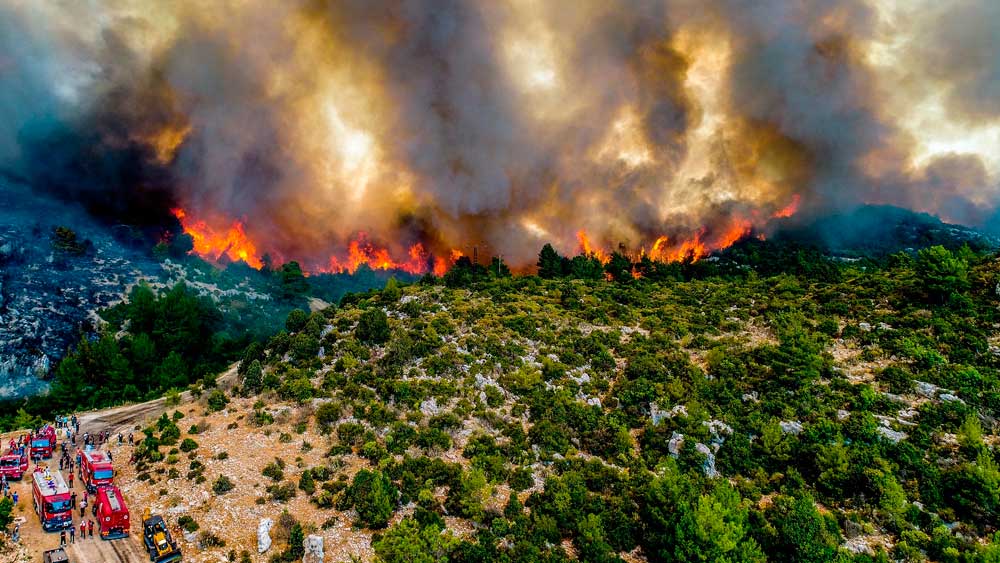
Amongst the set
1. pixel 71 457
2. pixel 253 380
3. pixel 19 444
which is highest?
pixel 253 380

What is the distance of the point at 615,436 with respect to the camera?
52.9m

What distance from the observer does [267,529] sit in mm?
39500

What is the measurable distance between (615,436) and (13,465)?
58.0 meters

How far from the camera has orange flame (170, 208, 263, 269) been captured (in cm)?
14300

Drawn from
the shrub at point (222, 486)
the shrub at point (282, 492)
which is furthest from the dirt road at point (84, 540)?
the shrub at point (282, 492)

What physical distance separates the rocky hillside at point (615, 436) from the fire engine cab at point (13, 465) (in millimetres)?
10350

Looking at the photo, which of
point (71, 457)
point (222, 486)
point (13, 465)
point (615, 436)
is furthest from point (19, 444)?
point (615, 436)

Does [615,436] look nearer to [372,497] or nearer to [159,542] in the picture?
[372,497]

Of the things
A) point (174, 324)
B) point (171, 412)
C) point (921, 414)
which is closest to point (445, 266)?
point (174, 324)

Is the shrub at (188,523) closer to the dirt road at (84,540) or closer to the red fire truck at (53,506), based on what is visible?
the dirt road at (84,540)

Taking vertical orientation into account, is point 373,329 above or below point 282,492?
above

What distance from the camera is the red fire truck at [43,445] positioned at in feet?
167

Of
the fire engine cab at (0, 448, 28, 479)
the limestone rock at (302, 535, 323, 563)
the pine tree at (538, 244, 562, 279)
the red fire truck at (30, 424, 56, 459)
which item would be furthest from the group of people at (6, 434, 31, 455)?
the pine tree at (538, 244, 562, 279)

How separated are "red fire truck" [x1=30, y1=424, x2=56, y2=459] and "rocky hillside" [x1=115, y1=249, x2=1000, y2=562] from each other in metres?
9.94
